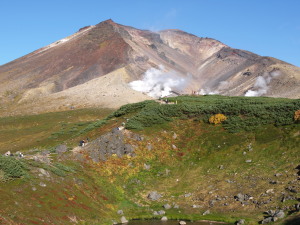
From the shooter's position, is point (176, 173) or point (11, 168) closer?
point (11, 168)

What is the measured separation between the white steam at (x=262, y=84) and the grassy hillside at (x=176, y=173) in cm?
9632

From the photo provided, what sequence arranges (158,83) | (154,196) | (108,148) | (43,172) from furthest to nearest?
(158,83)
(108,148)
(154,196)
(43,172)

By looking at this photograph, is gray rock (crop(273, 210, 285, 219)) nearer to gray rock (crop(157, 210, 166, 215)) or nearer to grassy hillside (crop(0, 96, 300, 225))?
grassy hillside (crop(0, 96, 300, 225))

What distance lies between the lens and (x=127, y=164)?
44.9 metres

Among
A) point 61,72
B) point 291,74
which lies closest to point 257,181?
point 291,74

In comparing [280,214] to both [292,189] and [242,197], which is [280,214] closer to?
[292,189]

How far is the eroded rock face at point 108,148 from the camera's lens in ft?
149

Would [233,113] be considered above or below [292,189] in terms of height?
above

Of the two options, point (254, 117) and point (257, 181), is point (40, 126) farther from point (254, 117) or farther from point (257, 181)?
point (257, 181)

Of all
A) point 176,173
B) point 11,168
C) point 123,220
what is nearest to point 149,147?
point 176,173

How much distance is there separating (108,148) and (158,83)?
113 m

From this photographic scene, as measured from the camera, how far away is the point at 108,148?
46625 mm

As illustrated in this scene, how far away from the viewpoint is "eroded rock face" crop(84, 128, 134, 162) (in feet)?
149

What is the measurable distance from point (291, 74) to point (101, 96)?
81.9 m
